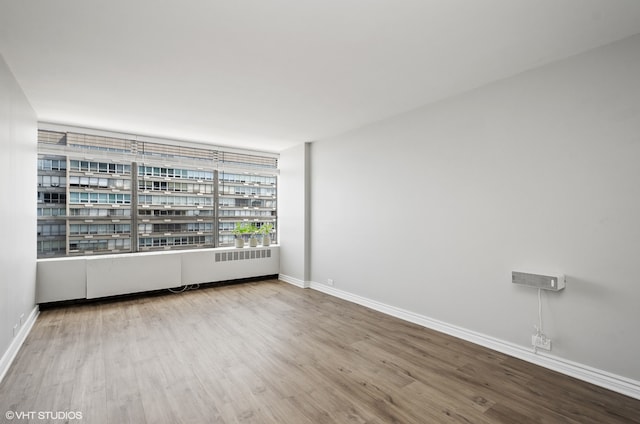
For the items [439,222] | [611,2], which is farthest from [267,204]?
[611,2]

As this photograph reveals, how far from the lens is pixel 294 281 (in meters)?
6.04

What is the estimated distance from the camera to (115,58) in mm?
2674

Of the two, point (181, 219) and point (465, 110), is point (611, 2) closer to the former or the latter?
point (465, 110)

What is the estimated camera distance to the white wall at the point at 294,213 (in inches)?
229

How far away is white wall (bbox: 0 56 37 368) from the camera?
2.73 metres

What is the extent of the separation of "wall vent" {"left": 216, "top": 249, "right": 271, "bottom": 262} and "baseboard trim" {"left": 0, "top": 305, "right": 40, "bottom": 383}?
8.70ft

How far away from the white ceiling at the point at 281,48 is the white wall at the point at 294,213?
2066mm

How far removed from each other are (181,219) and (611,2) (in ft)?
19.9

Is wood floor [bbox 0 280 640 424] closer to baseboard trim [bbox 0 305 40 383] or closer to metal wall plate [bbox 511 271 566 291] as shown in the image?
baseboard trim [bbox 0 305 40 383]

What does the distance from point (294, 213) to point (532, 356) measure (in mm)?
4307

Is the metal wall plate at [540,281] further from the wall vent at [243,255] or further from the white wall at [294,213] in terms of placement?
the wall vent at [243,255]

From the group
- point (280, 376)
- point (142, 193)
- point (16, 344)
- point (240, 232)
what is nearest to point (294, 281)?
point (240, 232)

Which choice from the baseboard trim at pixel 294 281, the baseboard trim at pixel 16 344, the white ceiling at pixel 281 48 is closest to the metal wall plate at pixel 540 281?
the white ceiling at pixel 281 48

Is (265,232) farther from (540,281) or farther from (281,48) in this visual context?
(540,281)
